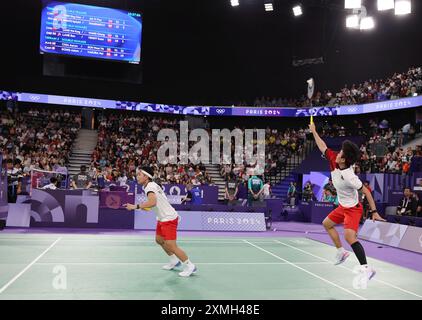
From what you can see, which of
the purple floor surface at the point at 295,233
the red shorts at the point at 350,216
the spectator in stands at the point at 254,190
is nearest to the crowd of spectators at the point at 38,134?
the purple floor surface at the point at 295,233

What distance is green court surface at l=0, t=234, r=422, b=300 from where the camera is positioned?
611 centimetres

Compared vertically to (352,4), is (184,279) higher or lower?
lower

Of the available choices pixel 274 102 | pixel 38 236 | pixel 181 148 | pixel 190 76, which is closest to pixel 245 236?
pixel 38 236

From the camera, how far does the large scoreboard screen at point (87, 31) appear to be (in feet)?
84.7

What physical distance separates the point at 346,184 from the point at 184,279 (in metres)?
3.06

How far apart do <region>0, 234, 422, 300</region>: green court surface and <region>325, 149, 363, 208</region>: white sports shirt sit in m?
1.38

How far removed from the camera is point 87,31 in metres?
26.1

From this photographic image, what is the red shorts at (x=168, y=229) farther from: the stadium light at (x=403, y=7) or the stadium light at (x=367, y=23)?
the stadium light at (x=367, y=23)

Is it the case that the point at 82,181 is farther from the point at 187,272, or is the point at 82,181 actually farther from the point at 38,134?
the point at 38,134

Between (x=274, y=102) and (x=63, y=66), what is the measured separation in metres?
15.2

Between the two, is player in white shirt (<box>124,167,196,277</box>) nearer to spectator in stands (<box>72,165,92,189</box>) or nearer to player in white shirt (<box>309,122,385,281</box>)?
player in white shirt (<box>309,122,385,281</box>)

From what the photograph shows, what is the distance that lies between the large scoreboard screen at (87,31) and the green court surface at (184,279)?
57.0ft

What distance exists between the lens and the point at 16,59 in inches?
1155

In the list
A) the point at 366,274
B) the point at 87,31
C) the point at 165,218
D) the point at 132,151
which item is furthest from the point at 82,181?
the point at 87,31
